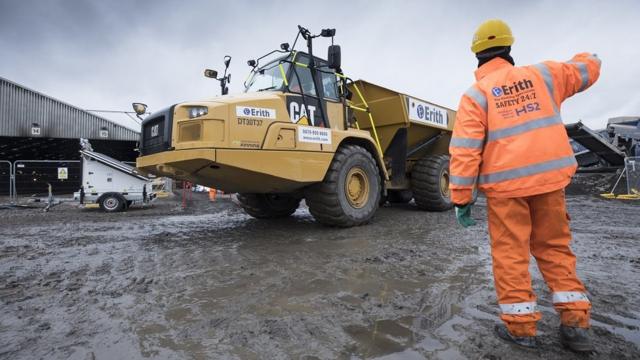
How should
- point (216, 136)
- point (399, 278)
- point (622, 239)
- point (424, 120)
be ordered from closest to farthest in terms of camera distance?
1. point (399, 278)
2. point (216, 136)
3. point (622, 239)
4. point (424, 120)

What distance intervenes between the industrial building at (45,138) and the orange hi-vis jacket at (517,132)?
621 inches

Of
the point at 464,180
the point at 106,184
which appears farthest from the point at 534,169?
the point at 106,184

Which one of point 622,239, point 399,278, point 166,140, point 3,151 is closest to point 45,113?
point 3,151

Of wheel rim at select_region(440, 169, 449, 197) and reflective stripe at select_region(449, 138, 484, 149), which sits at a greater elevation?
reflective stripe at select_region(449, 138, 484, 149)

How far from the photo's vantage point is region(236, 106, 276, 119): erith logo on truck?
3943 mm

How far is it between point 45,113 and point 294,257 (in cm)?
2041

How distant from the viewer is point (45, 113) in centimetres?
1817

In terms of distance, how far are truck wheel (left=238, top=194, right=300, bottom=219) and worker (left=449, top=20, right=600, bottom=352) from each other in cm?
460

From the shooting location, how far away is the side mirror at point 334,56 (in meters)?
4.70

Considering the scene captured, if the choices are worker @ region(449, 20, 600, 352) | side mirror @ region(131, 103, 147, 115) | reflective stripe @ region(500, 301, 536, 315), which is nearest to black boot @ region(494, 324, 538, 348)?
worker @ region(449, 20, 600, 352)

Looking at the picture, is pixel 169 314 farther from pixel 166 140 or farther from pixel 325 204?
pixel 325 204

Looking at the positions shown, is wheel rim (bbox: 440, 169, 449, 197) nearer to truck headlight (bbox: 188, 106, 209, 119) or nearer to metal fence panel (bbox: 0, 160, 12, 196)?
truck headlight (bbox: 188, 106, 209, 119)

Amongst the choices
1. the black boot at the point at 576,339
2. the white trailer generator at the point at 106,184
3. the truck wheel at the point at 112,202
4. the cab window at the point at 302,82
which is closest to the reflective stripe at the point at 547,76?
the black boot at the point at 576,339

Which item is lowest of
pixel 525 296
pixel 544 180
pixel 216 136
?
pixel 525 296
